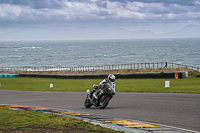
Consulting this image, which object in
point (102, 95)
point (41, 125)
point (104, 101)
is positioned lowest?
point (41, 125)

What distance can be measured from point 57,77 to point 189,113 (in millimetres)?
42272

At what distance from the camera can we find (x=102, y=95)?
1322cm

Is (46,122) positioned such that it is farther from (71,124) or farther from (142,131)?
(142,131)

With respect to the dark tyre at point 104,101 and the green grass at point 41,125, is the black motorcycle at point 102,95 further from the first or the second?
the green grass at point 41,125

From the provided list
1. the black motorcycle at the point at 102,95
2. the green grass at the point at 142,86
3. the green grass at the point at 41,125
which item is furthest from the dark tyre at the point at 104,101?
the green grass at the point at 142,86

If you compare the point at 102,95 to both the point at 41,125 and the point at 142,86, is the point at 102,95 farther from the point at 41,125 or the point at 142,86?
the point at 142,86

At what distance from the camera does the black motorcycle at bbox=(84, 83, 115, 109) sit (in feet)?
42.1

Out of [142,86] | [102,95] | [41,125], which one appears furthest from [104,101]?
[142,86]

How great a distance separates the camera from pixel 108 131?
8234 mm

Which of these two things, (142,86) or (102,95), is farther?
(142,86)

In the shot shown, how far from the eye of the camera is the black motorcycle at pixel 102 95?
42.1ft

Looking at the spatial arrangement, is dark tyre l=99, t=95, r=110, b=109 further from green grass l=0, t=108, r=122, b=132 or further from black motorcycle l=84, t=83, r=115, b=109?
green grass l=0, t=108, r=122, b=132

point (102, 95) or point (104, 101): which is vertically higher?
point (102, 95)

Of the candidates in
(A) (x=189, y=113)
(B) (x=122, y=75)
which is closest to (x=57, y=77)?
(B) (x=122, y=75)
